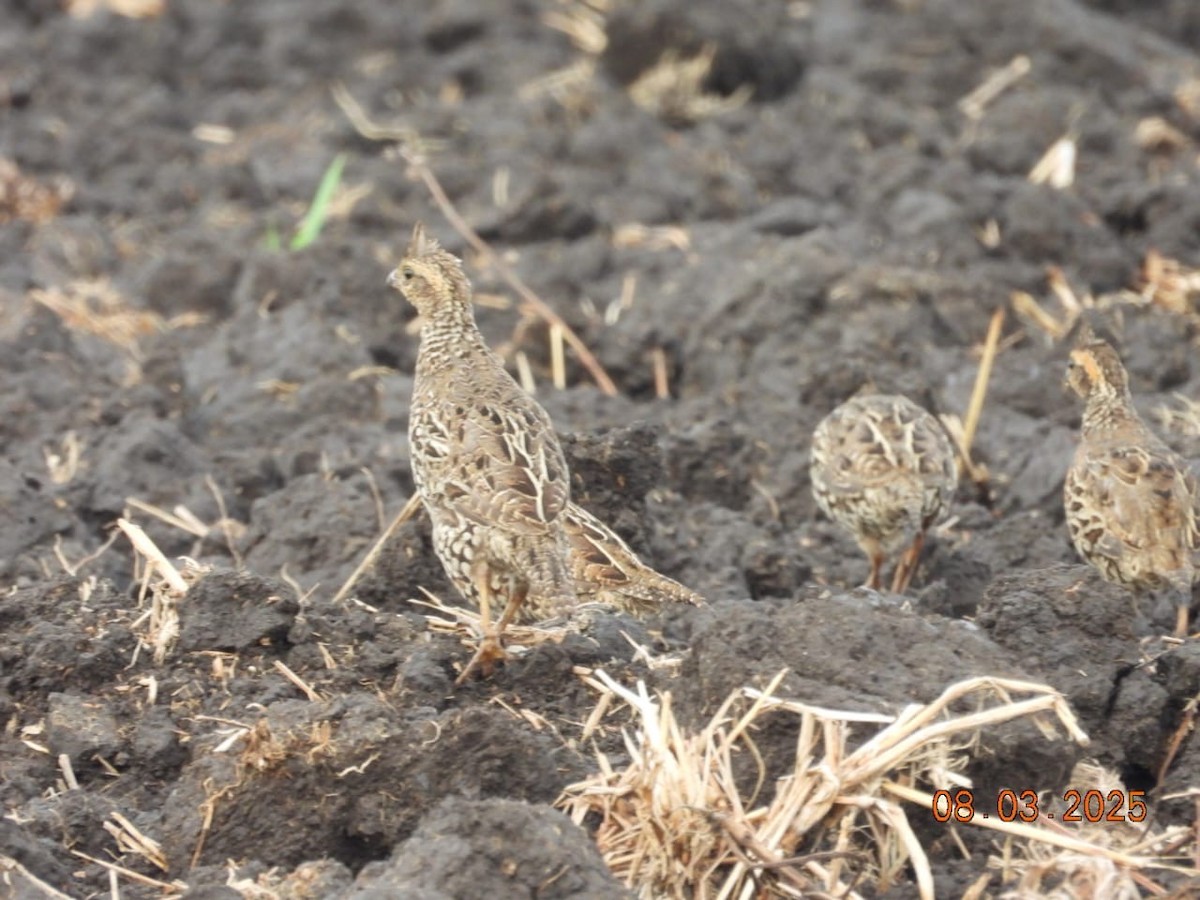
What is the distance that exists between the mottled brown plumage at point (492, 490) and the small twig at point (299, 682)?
1.73 feet

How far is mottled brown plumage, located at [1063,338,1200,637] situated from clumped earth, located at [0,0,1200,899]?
1.09 feet

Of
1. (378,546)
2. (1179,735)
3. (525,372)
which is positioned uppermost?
(1179,735)

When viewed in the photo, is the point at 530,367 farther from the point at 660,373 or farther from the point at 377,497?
the point at 377,497

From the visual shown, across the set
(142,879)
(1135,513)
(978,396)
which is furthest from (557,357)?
(142,879)

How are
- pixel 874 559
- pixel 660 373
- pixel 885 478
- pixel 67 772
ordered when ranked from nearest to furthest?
pixel 67 772
pixel 885 478
pixel 874 559
pixel 660 373

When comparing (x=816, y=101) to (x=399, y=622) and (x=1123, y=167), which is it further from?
(x=399, y=622)

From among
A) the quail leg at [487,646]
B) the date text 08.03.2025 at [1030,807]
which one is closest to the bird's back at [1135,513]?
the date text 08.03.2025 at [1030,807]

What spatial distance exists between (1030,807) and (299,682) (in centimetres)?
255

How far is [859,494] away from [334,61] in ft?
33.2

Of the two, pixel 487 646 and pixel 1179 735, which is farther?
pixel 487 646

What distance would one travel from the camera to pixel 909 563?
31.8 ft

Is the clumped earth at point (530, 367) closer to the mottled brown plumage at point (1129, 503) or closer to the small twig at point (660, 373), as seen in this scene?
the small twig at point (660, 373)

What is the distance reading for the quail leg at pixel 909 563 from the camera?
9586 millimetres

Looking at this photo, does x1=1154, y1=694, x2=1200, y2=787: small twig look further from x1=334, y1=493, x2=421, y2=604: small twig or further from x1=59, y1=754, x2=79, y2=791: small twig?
x1=59, y1=754, x2=79, y2=791: small twig
